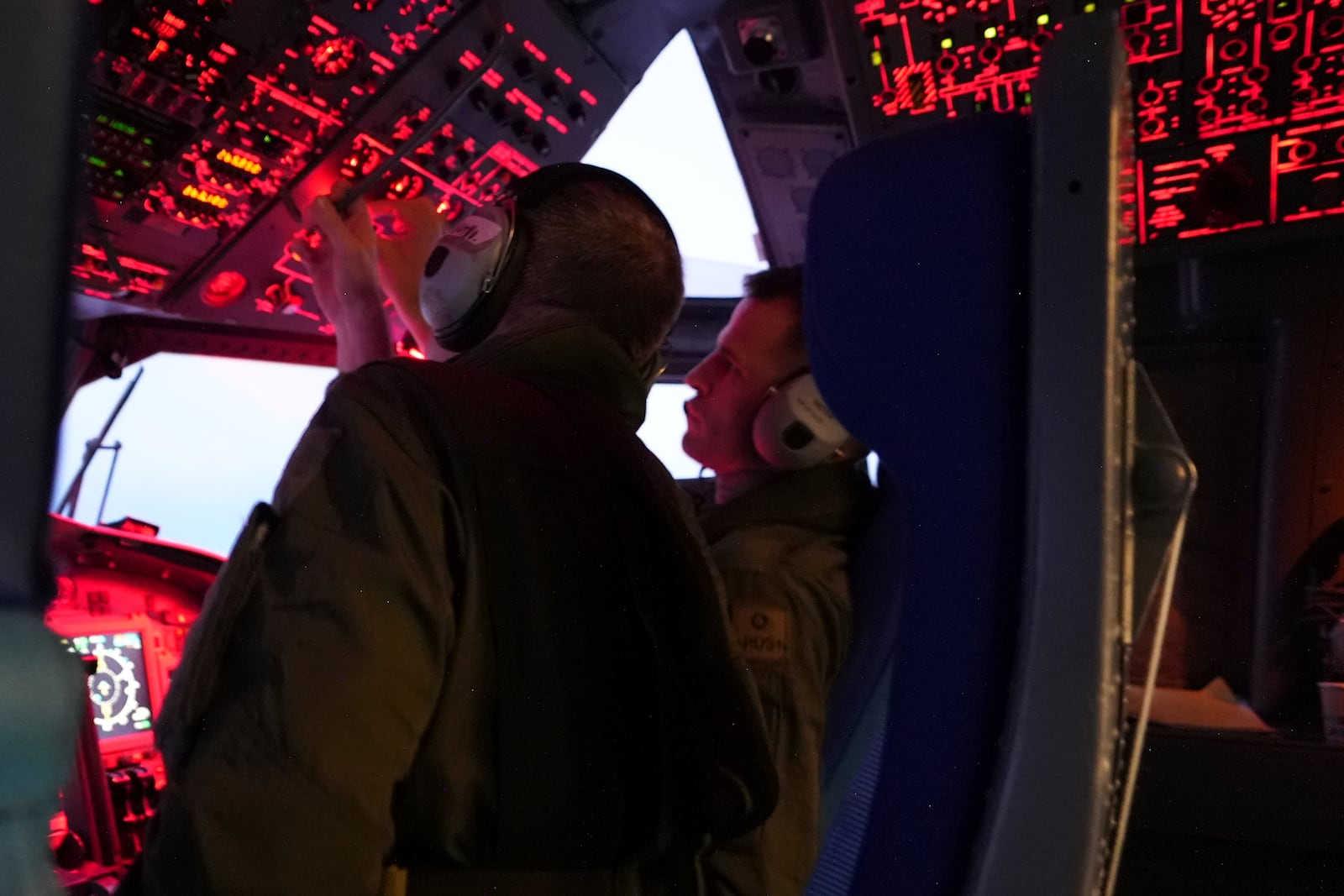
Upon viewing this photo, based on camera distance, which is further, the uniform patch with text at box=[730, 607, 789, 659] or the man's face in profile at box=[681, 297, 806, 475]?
the man's face in profile at box=[681, 297, 806, 475]

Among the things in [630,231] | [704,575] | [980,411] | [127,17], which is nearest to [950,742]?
[980,411]

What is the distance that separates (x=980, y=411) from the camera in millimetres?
541

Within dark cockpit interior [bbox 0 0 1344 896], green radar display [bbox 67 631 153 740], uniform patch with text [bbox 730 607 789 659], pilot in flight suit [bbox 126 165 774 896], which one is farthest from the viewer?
green radar display [bbox 67 631 153 740]

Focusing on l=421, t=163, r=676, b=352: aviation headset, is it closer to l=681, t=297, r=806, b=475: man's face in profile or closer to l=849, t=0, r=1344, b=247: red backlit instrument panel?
l=681, t=297, r=806, b=475: man's face in profile

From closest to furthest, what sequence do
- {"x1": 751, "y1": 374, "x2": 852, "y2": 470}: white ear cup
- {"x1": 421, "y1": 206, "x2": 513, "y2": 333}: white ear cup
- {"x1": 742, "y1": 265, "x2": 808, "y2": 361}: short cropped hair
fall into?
{"x1": 421, "y1": 206, "x2": 513, "y2": 333}: white ear cup
{"x1": 751, "y1": 374, "x2": 852, "y2": 470}: white ear cup
{"x1": 742, "y1": 265, "x2": 808, "y2": 361}: short cropped hair

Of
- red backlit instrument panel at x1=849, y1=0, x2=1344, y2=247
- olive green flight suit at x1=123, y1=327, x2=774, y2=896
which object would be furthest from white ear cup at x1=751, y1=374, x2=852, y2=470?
red backlit instrument panel at x1=849, y1=0, x2=1344, y2=247

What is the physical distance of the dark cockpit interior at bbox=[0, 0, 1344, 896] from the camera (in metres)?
0.50

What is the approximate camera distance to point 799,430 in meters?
1.55

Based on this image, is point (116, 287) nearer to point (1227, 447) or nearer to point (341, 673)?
point (341, 673)

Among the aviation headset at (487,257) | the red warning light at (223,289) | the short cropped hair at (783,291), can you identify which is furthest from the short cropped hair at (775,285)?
the red warning light at (223,289)

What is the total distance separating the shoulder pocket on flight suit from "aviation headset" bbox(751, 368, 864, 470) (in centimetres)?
94

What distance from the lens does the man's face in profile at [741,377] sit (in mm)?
1677

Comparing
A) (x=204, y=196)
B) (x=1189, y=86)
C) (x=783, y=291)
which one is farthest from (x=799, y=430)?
(x=204, y=196)

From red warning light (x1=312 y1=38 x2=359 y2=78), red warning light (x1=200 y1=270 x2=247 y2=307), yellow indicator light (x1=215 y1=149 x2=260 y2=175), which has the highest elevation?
red warning light (x1=312 y1=38 x2=359 y2=78)
